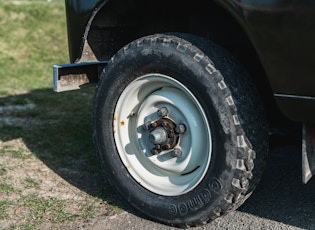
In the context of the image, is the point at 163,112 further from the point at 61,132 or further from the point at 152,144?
the point at 61,132

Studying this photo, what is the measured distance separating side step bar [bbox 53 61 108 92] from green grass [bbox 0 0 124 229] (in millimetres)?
661

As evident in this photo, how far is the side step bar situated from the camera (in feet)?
11.3

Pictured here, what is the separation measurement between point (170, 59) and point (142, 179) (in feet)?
2.38

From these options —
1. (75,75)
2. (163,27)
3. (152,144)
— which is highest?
(163,27)

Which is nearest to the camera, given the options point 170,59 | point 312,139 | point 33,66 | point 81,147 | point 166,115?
point 312,139

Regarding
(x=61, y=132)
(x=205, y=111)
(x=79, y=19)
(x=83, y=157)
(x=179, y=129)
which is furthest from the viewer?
(x=61, y=132)

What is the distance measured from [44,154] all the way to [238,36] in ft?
6.39

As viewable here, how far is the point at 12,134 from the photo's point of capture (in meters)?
4.80

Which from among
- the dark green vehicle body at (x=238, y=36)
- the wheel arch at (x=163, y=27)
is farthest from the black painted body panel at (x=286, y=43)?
the wheel arch at (x=163, y=27)

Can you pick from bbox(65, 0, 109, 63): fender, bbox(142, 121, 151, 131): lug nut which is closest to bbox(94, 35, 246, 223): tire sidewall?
bbox(142, 121, 151, 131): lug nut

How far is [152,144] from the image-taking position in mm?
3047

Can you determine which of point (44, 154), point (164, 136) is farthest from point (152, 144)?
point (44, 154)

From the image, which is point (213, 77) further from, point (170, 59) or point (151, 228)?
point (151, 228)

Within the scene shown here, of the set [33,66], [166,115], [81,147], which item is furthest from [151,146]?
[33,66]
